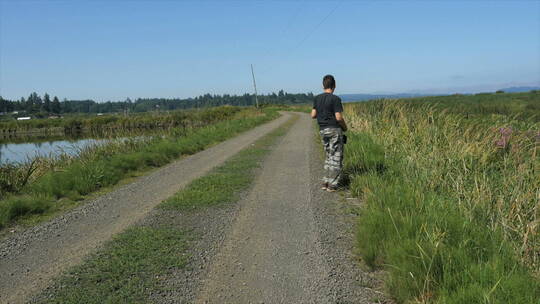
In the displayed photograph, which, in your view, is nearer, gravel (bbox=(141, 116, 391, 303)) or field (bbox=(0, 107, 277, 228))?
gravel (bbox=(141, 116, 391, 303))

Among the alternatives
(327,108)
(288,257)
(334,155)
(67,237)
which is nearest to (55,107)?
(67,237)

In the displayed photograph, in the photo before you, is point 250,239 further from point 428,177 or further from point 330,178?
point 428,177

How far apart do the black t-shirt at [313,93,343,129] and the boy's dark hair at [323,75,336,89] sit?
0.16m

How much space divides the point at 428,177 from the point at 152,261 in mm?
4703

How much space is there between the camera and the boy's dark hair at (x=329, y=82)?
24.0 feet

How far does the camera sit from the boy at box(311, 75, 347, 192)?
732cm

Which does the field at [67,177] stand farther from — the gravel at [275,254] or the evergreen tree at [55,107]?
the evergreen tree at [55,107]

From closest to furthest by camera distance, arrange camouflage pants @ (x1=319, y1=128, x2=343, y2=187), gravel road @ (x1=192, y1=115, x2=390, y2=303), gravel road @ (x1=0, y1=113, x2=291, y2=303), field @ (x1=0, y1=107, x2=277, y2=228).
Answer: gravel road @ (x1=192, y1=115, x2=390, y2=303)
gravel road @ (x1=0, y1=113, x2=291, y2=303)
field @ (x1=0, y1=107, x2=277, y2=228)
camouflage pants @ (x1=319, y1=128, x2=343, y2=187)

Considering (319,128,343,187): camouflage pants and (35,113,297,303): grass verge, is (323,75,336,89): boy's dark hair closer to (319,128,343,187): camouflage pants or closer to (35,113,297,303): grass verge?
(319,128,343,187): camouflage pants

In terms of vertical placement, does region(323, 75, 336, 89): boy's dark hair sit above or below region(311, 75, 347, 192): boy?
above

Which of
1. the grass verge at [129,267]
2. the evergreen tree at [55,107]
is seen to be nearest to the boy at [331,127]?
the grass verge at [129,267]

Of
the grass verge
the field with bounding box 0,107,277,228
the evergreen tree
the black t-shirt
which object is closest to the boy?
the black t-shirt

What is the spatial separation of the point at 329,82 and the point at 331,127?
881 mm

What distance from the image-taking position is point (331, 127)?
24.4 feet
